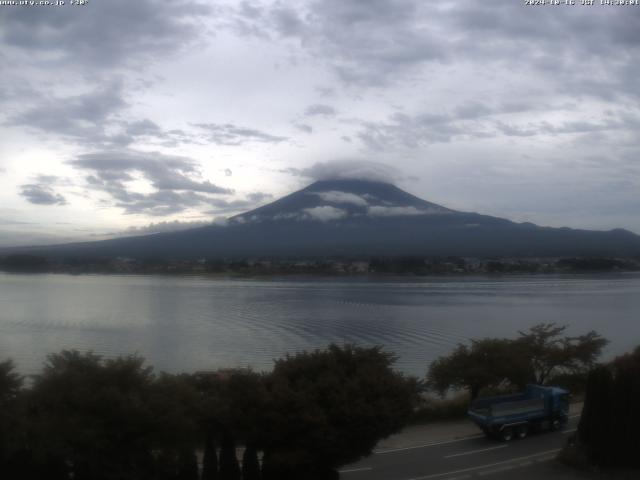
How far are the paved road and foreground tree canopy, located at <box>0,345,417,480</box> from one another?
3.59ft

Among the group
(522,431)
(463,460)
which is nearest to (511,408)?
(522,431)

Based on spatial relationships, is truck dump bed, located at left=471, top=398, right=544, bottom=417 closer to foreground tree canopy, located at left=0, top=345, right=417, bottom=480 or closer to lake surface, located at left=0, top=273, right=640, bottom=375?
foreground tree canopy, located at left=0, top=345, right=417, bottom=480

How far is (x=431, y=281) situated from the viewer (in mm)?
52031

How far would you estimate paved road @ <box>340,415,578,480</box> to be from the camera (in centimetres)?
774

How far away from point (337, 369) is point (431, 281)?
45.6 meters

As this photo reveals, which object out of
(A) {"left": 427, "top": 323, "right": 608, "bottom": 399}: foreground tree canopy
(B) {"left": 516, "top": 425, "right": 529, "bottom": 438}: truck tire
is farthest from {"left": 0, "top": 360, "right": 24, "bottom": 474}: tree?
Answer: (A) {"left": 427, "top": 323, "right": 608, "bottom": 399}: foreground tree canopy

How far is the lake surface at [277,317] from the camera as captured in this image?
19.7m

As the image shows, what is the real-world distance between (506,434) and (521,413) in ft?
1.31

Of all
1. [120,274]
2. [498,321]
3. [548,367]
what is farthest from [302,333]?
[120,274]

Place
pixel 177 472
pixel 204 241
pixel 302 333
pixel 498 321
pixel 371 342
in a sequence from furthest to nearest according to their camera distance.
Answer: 1. pixel 204 241
2. pixel 498 321
3. pixel 302 333
4. pixel 371 342
5. pixel 177 472

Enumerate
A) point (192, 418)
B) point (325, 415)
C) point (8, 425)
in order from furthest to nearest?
point (325, 415), point (192, 418), point (8, 425)

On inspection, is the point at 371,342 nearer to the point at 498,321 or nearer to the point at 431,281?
the point at 498,321

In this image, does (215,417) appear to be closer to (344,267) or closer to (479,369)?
(479,369)

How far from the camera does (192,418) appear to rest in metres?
6.32
